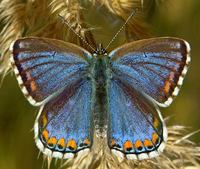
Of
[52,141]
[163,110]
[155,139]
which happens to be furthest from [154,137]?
[163,110]

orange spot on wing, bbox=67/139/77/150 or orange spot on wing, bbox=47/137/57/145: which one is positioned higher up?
orange spot on wing, bbox=47/137/57/145

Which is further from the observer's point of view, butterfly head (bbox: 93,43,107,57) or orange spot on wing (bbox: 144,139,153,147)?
butterfly head (bbox: 93,43,107,57)

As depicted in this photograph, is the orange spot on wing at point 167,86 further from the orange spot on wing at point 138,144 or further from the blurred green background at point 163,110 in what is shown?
the blurred green background at point 163,110

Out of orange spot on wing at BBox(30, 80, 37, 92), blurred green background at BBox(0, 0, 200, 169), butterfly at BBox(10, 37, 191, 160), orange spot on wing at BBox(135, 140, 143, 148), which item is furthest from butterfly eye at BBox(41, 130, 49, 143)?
blurred green background at BBox(0, 0, 200, 169)

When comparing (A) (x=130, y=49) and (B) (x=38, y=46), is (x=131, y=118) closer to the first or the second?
(A) (x=130, y=49)

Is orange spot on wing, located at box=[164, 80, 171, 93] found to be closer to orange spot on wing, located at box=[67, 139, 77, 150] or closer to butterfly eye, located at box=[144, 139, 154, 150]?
butterfly eye, located at box=[144, 139, 154, 150]

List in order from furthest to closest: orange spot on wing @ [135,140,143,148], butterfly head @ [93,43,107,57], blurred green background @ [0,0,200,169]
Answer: blurred green background @ [0,0,200,169], butterfly head @ [93,43,107,57], orange spot on wing @ [135,140,143,148]

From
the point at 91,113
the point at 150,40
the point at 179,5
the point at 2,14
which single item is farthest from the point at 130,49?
the point at 179,5

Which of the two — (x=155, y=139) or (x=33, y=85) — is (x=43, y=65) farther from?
(x=155, y=139)
